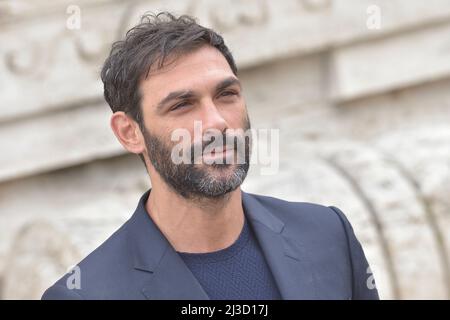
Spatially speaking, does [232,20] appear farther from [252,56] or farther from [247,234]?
[247,234]

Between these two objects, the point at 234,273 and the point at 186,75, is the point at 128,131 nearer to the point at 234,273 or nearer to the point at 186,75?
the point at 186,75

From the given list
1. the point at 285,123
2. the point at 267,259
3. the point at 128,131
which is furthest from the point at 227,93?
the point at 285,123

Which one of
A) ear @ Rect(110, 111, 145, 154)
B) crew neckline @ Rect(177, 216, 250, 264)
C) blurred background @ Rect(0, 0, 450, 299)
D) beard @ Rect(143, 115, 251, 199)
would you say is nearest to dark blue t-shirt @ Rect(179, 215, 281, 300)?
crew neckline @ Rect(177, 216, 250, 264)

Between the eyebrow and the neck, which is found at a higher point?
the eyebrow

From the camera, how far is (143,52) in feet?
6.23

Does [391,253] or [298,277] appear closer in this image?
[298,277]

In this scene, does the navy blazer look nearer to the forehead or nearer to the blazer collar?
the blazer collar

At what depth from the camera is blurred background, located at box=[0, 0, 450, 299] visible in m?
3.68

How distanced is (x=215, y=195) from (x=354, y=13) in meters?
2.85

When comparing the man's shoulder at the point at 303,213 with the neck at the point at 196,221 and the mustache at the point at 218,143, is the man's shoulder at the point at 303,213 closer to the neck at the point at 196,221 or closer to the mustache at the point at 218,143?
the neck at the point at 196,221

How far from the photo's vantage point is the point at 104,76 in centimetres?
202

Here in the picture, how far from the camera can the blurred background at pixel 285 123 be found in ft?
12.1

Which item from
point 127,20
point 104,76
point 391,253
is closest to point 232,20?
point 127,20
